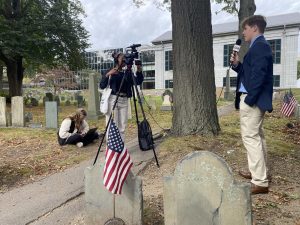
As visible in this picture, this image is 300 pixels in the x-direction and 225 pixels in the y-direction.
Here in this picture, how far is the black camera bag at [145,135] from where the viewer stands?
238 inches

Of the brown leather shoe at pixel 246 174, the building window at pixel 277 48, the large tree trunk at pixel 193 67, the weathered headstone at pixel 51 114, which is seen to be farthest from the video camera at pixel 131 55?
the building window at pixel 277 48

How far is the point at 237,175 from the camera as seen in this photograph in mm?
4742

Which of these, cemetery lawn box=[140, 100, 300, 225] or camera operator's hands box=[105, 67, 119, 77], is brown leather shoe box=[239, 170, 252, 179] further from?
camera operator's hands box=[105, 67, 119, 77]

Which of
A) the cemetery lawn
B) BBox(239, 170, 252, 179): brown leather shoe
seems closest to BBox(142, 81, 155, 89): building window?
the cemetery lawn

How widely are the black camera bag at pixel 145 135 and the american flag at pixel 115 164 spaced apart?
258 cm

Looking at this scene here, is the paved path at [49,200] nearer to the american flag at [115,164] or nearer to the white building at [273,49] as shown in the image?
the american flag at [115,164]

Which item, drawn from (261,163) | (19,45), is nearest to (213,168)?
(261,163)

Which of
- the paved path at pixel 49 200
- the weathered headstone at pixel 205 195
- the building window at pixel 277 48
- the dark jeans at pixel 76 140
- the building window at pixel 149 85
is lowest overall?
the paved path at pixel 49 200

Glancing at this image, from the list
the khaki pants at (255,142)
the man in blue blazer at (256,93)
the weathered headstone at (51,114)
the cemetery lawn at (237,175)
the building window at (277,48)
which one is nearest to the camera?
the cemetery lawn at (237,175)

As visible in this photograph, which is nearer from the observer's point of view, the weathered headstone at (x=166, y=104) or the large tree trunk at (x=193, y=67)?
the large tree trunk at (x=193, y=67)

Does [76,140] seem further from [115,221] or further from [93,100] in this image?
[115,221]

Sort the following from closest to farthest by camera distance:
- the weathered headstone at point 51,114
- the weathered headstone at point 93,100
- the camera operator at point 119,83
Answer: the camera operator at point 119,83
the weathered headstone at point 51,114
the weathered headstone at point 93,100

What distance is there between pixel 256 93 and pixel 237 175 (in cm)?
138

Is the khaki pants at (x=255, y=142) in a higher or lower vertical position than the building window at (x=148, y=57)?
lower
